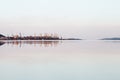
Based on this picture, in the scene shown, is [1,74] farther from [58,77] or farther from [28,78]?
[58,77]

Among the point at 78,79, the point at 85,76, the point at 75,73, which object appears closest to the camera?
the point at 78,79

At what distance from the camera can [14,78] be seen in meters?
7.37

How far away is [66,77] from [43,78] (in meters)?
0.74

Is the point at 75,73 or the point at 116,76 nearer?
the point at 116,76

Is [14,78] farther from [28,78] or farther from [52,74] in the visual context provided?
[52,74]

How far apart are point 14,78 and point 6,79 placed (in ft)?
0.85

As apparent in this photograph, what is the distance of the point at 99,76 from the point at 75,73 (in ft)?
3.01

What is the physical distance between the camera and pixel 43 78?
736 cm

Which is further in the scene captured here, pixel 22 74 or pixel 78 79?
pixel 22 74

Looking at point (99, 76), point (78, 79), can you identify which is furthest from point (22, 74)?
point (99, 76)

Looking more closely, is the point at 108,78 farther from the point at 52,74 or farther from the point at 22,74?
the point at 22,74

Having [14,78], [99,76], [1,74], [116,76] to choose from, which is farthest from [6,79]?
[116,76]

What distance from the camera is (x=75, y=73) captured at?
8.22m

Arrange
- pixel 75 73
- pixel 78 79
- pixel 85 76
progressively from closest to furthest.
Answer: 1. pixel 78 79
2. pixel 85 76
3. pixel 75 73
